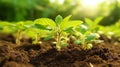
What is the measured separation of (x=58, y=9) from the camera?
7055mm

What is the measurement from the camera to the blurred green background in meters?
6.84

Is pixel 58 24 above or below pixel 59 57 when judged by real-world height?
above

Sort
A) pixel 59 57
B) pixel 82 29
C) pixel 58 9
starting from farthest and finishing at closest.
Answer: pixel 58 9 < pixel 82 29 < pixel 59 57

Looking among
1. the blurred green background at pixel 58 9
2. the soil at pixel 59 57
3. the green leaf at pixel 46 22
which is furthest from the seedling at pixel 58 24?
the blurred green background at pixel 58 9

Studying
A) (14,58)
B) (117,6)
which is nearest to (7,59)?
(14,58)

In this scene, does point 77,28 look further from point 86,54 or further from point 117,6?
point 117,6

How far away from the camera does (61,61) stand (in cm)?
203

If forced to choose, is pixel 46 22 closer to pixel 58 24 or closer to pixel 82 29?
pixel 58 24

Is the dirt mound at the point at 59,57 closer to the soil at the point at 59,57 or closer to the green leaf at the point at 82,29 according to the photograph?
the soil at the point at 59,57

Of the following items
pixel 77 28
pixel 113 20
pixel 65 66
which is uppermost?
pixel 113 20

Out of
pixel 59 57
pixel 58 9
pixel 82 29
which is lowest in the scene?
pixel 59 57

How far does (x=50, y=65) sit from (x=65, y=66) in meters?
0.09

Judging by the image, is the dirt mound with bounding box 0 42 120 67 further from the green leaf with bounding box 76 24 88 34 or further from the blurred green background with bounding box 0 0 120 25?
the blurred green background with bounding box 0 0 120 25

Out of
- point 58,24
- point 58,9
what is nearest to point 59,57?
point 58,24
